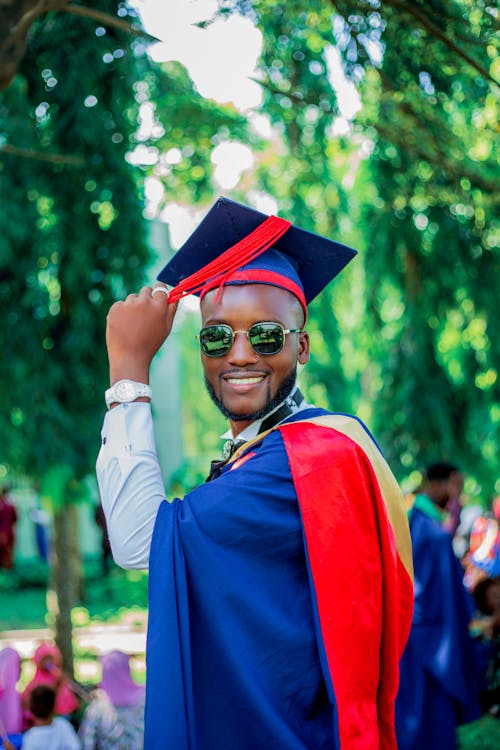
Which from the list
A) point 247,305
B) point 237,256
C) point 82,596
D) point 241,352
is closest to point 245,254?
point 237,256

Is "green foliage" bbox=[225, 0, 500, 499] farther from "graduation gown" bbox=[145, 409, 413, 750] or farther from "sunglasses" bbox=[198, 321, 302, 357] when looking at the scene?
"graduation gown" bbox=[145, 409, 413, 750]

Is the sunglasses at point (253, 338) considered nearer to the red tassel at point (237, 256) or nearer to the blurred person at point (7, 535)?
the red tassel at point (237, 256)

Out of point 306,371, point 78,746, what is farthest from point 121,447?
point 306,371

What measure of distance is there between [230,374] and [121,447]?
38cm

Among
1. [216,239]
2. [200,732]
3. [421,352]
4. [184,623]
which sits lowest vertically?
[421,352]

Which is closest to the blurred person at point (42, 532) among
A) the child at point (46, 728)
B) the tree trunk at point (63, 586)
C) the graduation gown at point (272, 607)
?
the tree trunk at point (63, 586)

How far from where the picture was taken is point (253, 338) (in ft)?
7.53

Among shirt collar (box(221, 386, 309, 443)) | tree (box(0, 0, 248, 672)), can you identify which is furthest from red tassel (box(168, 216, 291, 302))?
tree (box(0, 0, 248, 672))

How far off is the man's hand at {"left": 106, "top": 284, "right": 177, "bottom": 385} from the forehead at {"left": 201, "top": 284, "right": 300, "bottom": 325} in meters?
0.12

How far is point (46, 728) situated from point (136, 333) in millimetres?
3143

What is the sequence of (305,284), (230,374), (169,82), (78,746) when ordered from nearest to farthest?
1. (230,374)
2. (305,284)
3. (78,746)
4. (169,82)

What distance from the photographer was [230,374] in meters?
2.33

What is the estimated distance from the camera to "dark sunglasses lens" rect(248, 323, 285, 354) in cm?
229

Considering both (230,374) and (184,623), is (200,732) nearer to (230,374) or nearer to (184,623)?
(184,623)
